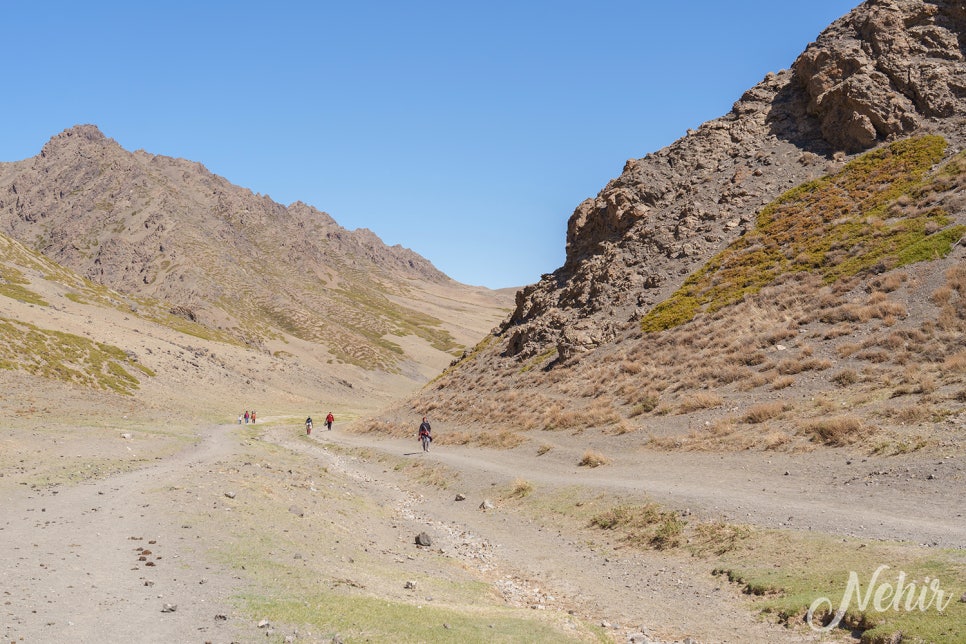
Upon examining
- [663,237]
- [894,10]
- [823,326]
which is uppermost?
[894,10]

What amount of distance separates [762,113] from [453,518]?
2195 inches

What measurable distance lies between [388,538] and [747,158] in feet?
174

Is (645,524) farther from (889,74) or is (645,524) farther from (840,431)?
(889,74)

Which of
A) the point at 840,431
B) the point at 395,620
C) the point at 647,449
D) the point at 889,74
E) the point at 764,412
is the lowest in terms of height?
the point at 395,620

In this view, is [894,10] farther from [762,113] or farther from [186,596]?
[186,596]

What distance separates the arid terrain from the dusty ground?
4.2 inches

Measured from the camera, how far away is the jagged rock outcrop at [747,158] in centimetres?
4803

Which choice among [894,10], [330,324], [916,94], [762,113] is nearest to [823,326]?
[916,94]

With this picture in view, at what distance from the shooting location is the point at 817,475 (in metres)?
17.4

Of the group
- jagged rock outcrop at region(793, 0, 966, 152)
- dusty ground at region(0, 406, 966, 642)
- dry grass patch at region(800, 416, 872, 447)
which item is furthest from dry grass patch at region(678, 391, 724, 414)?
jagged rock outcrop at region(793, 0, 966, 152)

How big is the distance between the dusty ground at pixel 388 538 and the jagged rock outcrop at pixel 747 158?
25502mm

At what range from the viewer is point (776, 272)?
4034 centimetres

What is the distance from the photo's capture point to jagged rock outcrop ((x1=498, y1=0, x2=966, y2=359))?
48.0 m

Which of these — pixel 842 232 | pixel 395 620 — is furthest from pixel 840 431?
pixel 842 232
